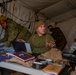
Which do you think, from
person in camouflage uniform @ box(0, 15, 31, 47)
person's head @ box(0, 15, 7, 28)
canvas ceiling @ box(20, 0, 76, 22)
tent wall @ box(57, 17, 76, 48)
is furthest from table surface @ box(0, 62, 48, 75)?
tent wall @ box(57, 17, 76, 48)

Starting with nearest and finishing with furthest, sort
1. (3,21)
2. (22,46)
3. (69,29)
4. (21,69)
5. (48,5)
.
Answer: (21,69)
(22,46)
(3,21)
(48,5)
(69,29)

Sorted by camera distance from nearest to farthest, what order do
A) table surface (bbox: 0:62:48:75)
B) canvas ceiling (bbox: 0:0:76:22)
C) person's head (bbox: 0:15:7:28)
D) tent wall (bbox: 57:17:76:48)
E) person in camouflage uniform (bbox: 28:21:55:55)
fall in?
1. table surface (bbox: 0:62:48:75)
2. person in camouflage uniform (bbox: 28:21:55:55)
3. person's head (bbox: 0:15:7:28)
4. canvas ceiling (bbox: 0:0:76:22)
5. tent wall (bbox: 57:17:76:48)

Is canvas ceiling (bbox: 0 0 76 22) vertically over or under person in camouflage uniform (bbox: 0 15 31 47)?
over

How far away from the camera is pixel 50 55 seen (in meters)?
2.03

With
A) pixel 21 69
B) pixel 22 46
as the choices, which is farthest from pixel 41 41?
pixel 21 69

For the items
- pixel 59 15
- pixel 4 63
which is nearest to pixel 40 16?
pixel 59 15

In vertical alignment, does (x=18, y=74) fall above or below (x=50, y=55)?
below

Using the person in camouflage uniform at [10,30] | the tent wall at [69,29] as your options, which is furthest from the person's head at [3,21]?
the tent wall at [69,29]

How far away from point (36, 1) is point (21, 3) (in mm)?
318

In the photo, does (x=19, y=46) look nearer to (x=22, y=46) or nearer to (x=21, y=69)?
(x=22, y=46)

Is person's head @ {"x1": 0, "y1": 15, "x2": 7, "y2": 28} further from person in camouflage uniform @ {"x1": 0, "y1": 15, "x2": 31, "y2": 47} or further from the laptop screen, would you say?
the laptop screen

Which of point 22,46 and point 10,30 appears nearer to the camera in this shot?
point 22,46

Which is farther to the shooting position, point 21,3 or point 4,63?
point 21,3

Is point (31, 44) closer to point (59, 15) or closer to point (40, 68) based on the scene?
point (40, 68)
